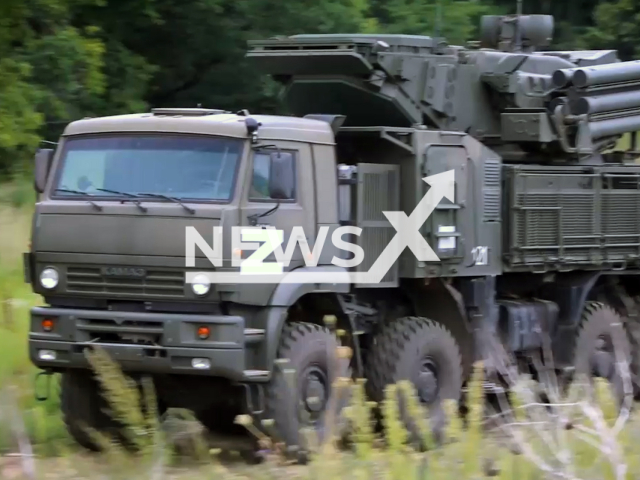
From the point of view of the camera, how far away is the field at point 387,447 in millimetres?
6621

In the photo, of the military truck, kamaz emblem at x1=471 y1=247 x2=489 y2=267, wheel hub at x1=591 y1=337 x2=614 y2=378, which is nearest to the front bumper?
the military truck

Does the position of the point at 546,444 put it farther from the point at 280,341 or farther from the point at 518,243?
the point at 518,243

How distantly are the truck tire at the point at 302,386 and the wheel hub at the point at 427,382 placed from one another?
1245 millimetres

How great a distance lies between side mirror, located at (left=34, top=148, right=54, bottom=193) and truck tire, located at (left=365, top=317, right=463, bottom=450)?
3001 mm

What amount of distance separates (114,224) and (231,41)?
15.6m

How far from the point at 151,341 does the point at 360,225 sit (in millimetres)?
2112

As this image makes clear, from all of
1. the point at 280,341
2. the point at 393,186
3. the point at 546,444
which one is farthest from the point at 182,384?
the point at 546,444

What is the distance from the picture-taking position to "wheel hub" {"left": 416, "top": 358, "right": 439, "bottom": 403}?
11.1m

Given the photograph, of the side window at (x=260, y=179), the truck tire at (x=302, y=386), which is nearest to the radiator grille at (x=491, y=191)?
the truck tire at (x=302, y=386)

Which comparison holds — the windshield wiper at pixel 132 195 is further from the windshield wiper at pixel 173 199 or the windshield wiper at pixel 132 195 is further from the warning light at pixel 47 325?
the warning light at pixel 47 325

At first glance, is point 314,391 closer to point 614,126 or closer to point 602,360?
point 602,360

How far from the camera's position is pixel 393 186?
11.0m

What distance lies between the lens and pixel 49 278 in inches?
388

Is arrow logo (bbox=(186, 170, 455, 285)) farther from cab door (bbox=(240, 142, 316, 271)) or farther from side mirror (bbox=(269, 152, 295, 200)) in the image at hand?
side mirror (bbox=(269, 152, 295, 200))
